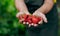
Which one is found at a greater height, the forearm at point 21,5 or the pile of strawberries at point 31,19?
the forearm at point 21,5

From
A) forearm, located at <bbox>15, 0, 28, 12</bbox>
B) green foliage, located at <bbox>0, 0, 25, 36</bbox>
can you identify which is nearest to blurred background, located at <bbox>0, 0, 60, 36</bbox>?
green foliage, located at <bbox>0, 0, 25, 36</bbox>

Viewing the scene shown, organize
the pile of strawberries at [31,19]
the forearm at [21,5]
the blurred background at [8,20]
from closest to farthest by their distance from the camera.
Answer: the pile of strawberries at [31,19], the forearm at [21,5], the blurred background at [8,20]

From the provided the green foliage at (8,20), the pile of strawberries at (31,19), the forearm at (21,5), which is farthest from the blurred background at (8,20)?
the pile of strawberries at (31,19)

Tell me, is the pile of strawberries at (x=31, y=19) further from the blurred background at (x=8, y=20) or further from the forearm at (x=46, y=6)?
the blurred background at (x=8, y=20)

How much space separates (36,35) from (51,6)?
294mm

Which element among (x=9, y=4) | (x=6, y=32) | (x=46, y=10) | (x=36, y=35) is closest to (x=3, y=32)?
(x=6, y=32)

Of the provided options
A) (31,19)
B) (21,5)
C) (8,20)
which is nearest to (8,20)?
(8,20)

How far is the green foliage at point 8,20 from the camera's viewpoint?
10.6 feet

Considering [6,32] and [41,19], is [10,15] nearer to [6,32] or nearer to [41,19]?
[6,32]

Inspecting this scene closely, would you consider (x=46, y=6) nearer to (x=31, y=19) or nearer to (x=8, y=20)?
(x=31, y=19)

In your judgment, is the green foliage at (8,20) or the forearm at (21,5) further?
the green foliage at (8,20)

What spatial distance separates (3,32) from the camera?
3322 millimetres

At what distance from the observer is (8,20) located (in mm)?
3307

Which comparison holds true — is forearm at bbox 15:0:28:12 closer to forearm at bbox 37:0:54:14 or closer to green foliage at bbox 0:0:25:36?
forearm at bbox 37:0:54:14
